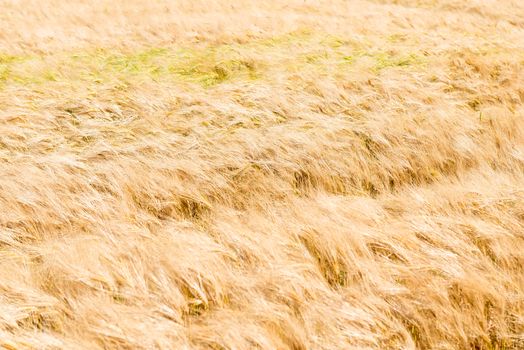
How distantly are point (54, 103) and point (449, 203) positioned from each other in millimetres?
3381

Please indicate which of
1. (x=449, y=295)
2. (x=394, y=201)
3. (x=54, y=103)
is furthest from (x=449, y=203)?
(x=54, y=103)

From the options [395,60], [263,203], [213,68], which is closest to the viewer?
[263,203]

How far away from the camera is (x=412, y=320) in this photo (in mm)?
1769

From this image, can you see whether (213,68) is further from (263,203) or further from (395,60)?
(263,203)

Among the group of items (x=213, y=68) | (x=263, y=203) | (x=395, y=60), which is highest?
(x=395, y=60)

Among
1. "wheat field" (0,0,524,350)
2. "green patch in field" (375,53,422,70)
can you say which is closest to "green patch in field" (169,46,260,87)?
"wheat field" (0,0,524,350)

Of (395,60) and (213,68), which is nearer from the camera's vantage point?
(213,68)

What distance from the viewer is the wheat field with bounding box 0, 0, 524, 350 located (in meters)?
1.73

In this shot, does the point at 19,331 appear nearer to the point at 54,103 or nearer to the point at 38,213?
the point at 38,213

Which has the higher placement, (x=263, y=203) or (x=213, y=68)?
(x=213, y=68)

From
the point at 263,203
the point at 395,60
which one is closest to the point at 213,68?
the point at 395,60

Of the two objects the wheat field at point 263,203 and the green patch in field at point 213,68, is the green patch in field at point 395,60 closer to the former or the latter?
the wheat field at point 263,203

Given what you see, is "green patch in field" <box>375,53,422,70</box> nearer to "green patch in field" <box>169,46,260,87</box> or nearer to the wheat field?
the wheat field

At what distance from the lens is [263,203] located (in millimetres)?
2744
